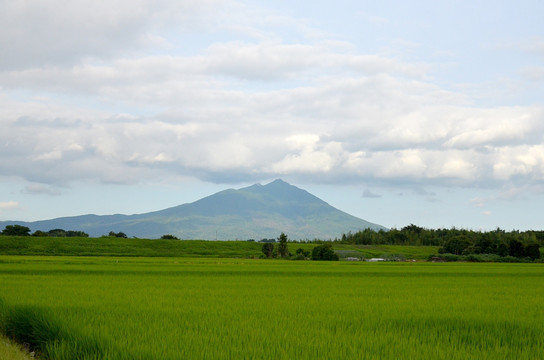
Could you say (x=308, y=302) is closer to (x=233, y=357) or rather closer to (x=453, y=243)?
(x=233, y=357)

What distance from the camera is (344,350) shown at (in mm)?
6984

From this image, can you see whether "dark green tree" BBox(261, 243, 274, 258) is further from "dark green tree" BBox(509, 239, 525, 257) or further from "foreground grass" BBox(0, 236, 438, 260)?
"dark green tree" BBox(509, 239, 525, 257)

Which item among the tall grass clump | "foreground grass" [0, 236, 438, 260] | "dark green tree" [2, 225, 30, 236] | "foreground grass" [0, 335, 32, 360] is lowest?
"foreground grass" [0, 236, 438, 260]

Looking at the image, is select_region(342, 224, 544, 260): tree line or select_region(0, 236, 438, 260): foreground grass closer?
select_region(0, 236, 438, 260): foreground grass

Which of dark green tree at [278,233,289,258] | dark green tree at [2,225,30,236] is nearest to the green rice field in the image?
dark green tree at [278,233,289,258]

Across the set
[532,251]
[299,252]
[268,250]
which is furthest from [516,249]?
[268,250]

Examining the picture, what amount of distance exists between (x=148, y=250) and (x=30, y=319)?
72641 millimetres

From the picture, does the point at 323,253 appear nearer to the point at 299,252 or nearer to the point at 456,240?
the point at 299,252

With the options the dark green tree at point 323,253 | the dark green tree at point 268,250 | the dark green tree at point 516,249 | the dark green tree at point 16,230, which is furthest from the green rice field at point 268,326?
the dark green tree at point 16,230

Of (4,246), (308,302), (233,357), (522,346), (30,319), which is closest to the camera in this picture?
(233,357)

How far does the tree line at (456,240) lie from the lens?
267 feet

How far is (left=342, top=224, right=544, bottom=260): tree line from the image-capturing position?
8125 cm

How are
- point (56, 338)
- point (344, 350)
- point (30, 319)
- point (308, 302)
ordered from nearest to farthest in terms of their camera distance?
point (344, 350) → point (56, 338) → point (30, 319) → point (308, 302)

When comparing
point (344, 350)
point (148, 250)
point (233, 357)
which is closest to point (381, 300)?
point (344, 350)
